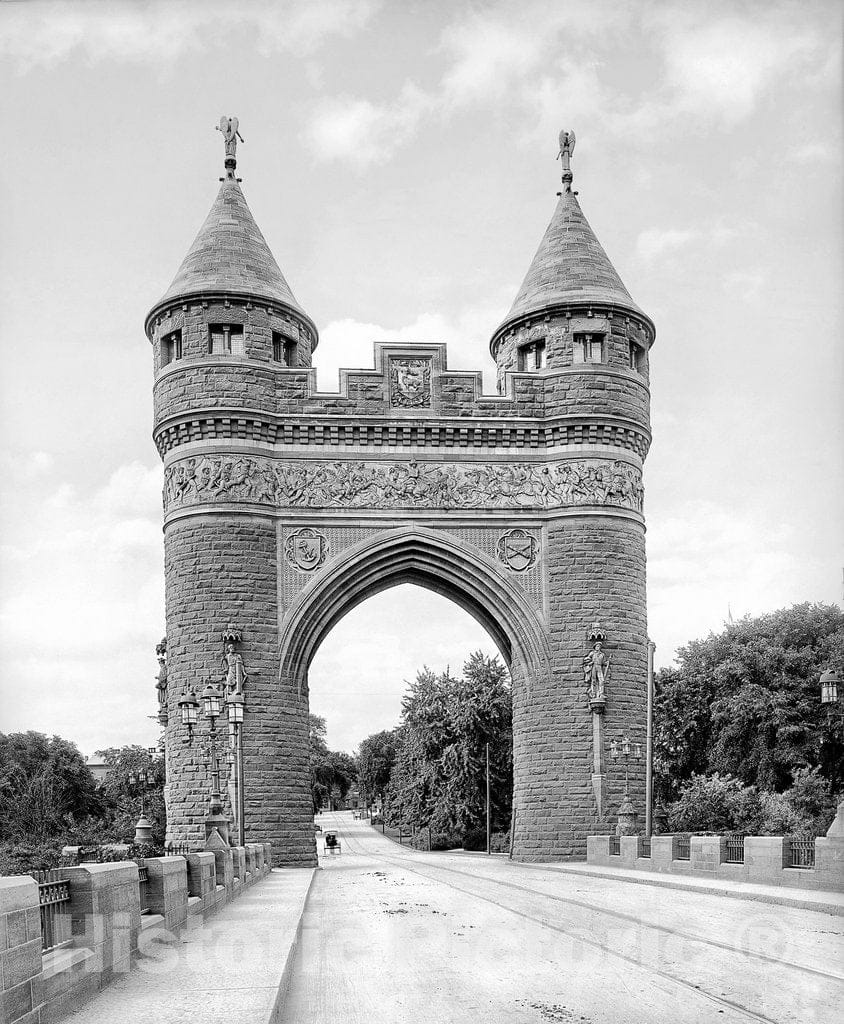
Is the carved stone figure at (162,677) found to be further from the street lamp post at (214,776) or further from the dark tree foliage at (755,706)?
the dark tree foliage at (755,706)

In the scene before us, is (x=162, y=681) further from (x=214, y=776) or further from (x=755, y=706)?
(x=755, y=706)

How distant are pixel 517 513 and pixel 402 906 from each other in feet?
50.4

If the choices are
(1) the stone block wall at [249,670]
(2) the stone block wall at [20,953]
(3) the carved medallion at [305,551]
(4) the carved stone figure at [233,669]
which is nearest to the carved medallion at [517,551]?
(3) the carved medallion at [305,551]

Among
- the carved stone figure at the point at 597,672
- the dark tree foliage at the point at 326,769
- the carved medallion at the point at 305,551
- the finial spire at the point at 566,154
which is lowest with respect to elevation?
the dark tree foliage at the point at 326,769

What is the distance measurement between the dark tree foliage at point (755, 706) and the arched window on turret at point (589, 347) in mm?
14904

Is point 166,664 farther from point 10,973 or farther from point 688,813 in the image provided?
point 10,973

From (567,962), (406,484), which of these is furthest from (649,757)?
(567,962)

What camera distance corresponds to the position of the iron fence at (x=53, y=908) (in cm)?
696

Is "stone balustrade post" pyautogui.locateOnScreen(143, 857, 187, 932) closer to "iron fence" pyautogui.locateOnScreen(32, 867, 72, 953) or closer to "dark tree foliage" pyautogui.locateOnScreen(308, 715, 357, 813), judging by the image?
"iron fence" pyautogui.locateOnScreen(32, 867, 72, 953)

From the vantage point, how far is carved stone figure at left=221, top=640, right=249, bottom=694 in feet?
91.6

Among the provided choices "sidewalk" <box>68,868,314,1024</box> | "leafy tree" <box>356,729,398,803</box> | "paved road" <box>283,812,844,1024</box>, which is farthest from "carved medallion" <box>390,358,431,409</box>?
"leafy tree" <box>356,729,398,803</box>

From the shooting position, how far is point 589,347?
30594 mm

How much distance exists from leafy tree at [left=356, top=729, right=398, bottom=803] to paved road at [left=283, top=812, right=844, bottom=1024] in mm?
78256

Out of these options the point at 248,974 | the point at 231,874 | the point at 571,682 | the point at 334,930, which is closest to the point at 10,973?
the point at 248,974
